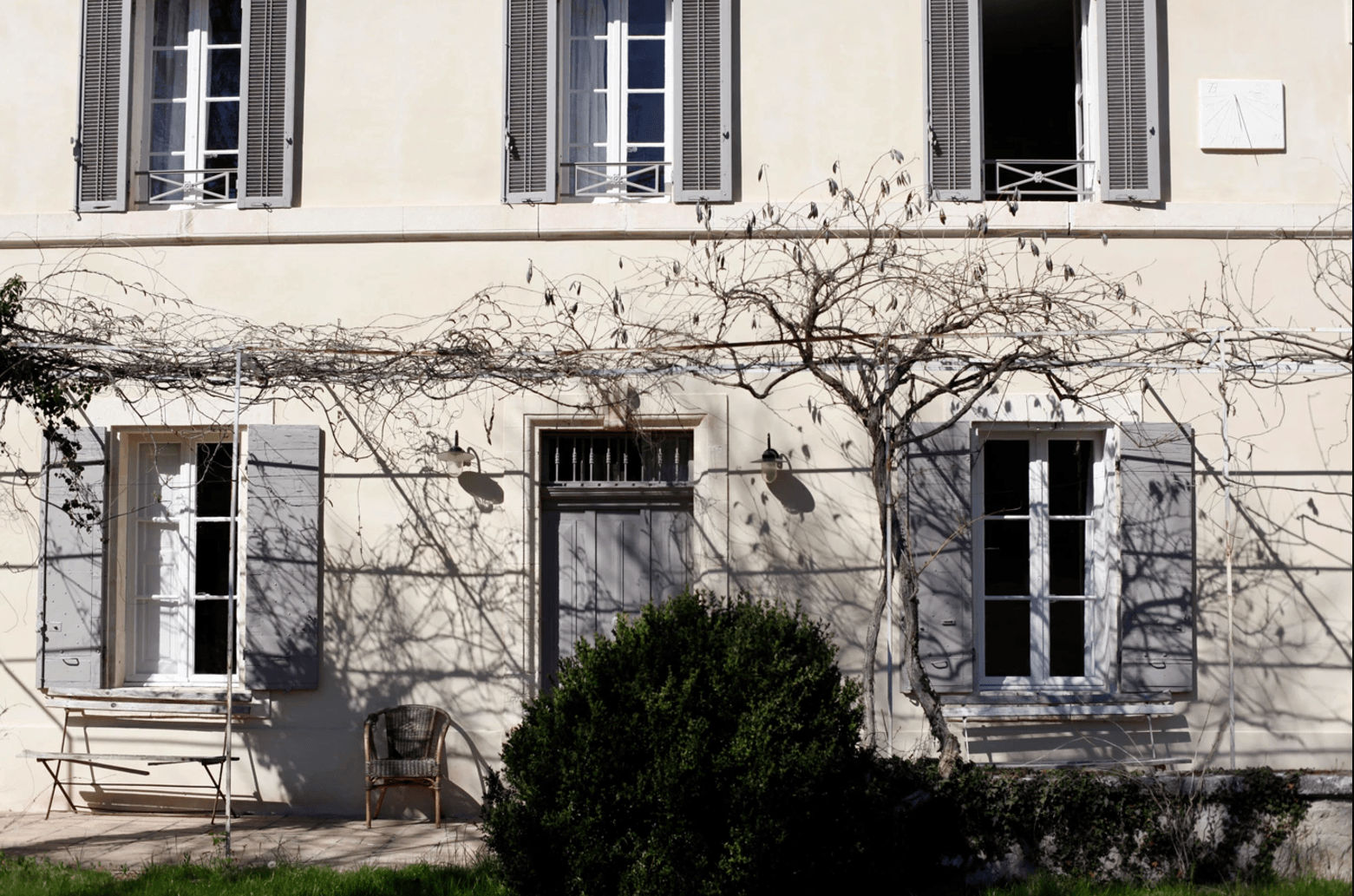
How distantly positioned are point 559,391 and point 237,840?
2.87 meters

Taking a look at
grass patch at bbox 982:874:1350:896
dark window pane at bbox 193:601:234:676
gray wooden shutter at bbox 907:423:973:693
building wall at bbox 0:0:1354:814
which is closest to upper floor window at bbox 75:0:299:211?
building wall at bbox 0:0:1354:814

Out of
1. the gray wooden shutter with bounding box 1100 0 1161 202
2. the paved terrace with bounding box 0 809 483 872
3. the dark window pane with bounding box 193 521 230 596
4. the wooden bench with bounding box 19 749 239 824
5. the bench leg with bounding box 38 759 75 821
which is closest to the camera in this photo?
the paved terrace with bounding box 0 809 483 872

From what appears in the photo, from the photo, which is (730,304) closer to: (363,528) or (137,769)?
(363,528)

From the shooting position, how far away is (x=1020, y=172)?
7617 mm

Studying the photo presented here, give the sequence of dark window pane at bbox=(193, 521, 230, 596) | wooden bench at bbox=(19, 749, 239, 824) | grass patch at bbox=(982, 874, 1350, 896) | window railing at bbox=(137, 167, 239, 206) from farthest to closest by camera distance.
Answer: window railing at bbox=(137, 167, 239, 206) → dark window pane at bbox=(193, 521, 230, 596) → wooden bench at bbox=(19, 749, 239, 824) → grass patch at bbox=(982, 874, 1350, 896)

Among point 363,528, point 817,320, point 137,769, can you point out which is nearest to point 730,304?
point 817,320

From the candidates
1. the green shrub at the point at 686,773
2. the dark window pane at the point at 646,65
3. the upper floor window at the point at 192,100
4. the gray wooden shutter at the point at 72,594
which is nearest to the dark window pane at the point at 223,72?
the upper floor window at the point at 192,100

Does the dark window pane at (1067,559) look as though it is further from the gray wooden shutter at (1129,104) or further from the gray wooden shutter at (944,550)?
the gray wooden shutter at (1129,104)

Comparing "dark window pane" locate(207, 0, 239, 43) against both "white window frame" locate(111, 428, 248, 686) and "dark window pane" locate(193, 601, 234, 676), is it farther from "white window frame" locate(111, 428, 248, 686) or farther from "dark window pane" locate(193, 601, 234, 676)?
"dark window pane" locate(193, 601, 234, 676)

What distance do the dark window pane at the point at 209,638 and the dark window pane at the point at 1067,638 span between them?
4.78 m

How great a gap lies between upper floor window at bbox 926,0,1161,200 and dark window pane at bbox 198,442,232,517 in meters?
4.42

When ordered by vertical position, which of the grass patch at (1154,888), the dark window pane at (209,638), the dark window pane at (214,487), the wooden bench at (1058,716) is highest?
the dark window pane at (214,487)

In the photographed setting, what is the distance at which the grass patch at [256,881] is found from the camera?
17.7 ft

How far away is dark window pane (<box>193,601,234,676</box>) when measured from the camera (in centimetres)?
755
